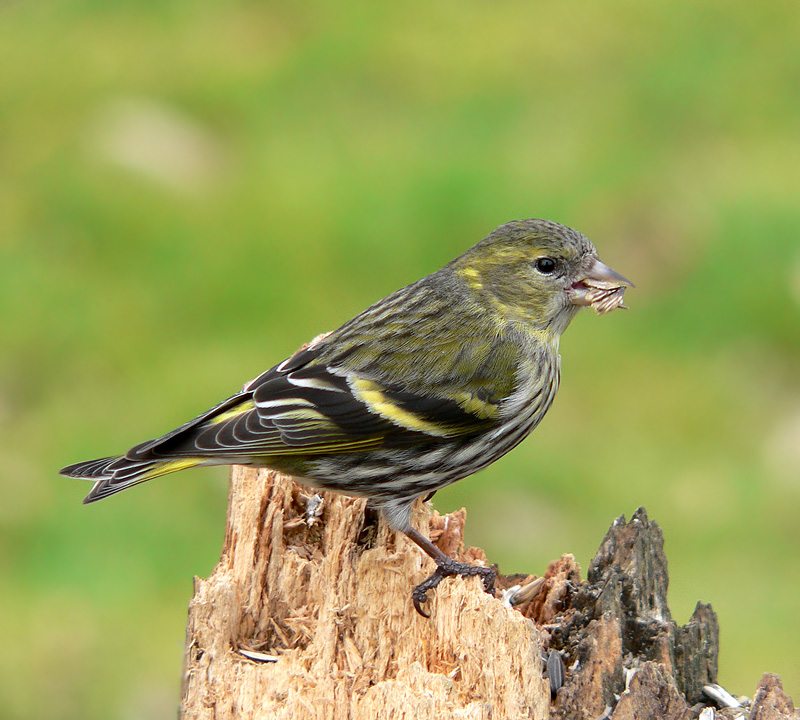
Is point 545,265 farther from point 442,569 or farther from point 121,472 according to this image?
point 121,472

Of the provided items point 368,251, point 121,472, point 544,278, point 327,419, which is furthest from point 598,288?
point 368,251

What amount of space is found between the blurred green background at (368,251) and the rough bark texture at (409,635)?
2265 millimetres

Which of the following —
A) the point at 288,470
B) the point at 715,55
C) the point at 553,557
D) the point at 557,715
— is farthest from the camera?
the point at 715,55

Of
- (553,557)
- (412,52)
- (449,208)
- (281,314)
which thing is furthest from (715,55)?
(553,557)

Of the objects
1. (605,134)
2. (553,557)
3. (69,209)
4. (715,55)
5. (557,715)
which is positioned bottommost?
(557,715)

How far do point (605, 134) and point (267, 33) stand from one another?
9.44 feet

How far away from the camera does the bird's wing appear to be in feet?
13.8

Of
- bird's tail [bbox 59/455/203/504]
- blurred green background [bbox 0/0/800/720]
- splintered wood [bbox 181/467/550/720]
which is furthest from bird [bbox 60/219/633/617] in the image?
blurred green background [bbox 0/0/800/720]

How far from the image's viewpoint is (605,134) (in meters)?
9.34

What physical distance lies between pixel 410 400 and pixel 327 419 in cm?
28

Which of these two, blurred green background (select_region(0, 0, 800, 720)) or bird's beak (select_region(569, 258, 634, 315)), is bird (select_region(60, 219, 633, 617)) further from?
blurred green background (select_region(0, 0, 800, 720))

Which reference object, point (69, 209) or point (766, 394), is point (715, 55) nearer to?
point (766, 394)

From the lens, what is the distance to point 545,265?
4.68 m

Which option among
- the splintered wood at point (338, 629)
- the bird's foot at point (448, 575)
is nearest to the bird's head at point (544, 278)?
the splintered wood at point (338, 629)
